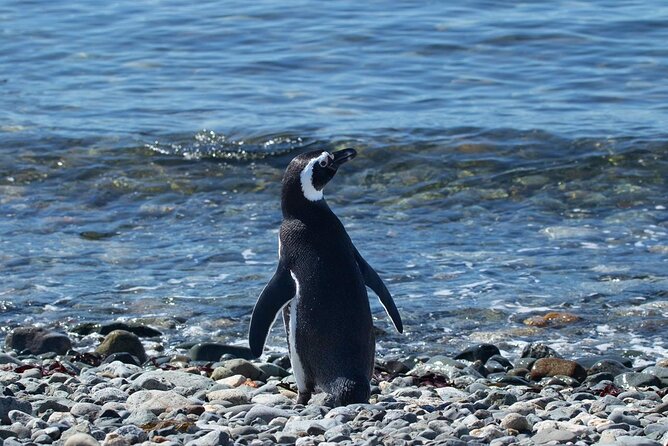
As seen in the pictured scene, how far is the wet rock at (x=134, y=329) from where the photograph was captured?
848 centimetres

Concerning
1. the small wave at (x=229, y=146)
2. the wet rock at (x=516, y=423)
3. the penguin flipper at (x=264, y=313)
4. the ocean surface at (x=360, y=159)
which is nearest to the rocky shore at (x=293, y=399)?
the wet rock at (x=516, y=423)

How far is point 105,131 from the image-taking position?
14844 mm

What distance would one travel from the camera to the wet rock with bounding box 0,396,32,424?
18.3 feet

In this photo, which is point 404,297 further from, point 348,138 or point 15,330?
point 348,138

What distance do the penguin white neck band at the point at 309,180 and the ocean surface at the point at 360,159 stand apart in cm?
184

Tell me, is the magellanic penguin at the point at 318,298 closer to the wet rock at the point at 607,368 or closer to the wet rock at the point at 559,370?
the wet rock at the point at 559,370

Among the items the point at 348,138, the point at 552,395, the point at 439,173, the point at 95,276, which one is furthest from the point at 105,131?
the point at 552,395

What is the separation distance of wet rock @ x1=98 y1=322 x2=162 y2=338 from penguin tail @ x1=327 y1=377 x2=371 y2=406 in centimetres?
250

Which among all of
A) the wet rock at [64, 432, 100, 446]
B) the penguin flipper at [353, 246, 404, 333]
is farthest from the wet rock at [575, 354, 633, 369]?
the wet rock at [64, 432, 100, 446]

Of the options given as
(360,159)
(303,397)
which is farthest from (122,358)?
(360,159)

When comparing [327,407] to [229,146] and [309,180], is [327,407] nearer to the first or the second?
[309,180]

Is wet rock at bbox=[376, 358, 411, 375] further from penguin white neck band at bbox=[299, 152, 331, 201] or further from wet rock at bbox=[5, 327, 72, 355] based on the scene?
wet rock at bbox=[5, 327, 72, 355]

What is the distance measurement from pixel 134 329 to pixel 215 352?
0.87 m

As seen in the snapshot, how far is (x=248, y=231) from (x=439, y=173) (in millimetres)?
2532
